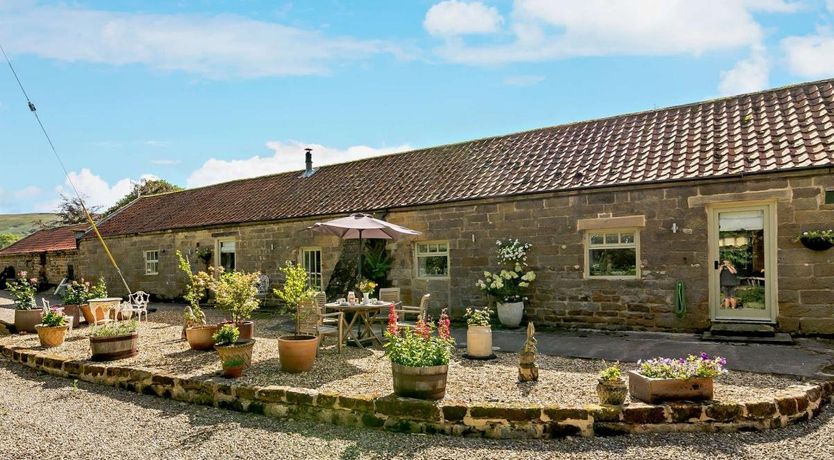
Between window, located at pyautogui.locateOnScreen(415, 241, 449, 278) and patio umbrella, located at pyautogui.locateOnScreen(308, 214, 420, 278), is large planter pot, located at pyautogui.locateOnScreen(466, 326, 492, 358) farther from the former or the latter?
window, located at pyautogui.locateOnScreen(415, 241, 449, 278)

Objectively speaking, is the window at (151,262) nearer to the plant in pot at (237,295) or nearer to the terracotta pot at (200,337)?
the terracotta pot at (200,337)

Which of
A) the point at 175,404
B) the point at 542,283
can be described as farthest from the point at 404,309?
the point at 175,404

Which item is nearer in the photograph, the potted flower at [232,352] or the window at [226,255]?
the potted flower at [232,352]

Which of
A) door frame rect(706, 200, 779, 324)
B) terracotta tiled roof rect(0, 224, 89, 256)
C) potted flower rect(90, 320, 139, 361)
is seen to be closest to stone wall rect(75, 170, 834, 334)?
door frame rect(706, 200, 779, 324)

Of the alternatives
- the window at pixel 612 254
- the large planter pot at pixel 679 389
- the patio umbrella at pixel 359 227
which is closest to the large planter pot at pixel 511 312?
the window at pixel 612 254

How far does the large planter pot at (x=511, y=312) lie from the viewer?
11016 millimetres

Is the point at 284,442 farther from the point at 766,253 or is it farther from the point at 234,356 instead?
the point at 766,253

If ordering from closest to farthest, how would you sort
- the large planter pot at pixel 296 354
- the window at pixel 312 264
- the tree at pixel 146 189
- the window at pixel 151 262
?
the large planter pot at pixel 296 354 → the window at pixel 312 264 → the window at pixel 151 262 → the tree at pixel 146 189

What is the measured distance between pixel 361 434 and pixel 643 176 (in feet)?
24.7

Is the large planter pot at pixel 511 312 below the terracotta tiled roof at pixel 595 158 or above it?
below

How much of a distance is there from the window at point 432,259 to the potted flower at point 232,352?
6.19 m

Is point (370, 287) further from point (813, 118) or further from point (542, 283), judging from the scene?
point (813, 118)

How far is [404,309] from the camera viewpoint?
1041cm

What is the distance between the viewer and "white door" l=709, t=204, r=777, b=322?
364 inches
